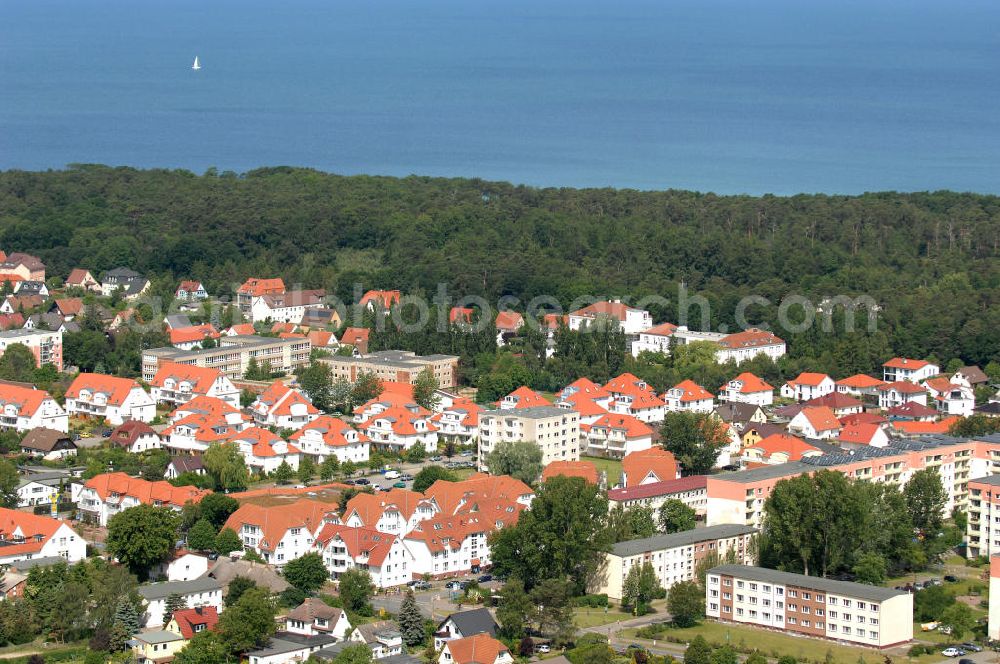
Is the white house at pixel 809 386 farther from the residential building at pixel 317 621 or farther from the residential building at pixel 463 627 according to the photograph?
the residential building at pixel 317 621

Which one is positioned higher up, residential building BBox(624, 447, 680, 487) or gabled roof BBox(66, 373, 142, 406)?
gabled roof BBox(66, 373, 142, 406)

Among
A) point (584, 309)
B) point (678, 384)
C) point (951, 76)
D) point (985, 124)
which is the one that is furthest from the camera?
point (951, 76)

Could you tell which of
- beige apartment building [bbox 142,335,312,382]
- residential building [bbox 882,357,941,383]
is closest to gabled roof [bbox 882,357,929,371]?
residential building [bbox 882,357,941,383]

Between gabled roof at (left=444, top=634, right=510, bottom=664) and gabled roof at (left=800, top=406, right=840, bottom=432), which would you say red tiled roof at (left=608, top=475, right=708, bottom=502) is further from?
gabled roof at (left=444, top=634, right=510, bottom=664)

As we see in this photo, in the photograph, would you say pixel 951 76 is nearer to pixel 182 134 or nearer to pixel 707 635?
pixel 182 134

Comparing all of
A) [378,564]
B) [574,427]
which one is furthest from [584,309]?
[378,564]

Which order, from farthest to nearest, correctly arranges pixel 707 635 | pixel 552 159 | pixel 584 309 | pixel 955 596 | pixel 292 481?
pixel 552 159
pixel 584 309
pixel 292 481
pixel 955 596
pixel 707 635

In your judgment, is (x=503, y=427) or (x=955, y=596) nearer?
(x=955, y=596)

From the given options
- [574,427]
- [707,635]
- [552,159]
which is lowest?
[707,635]
